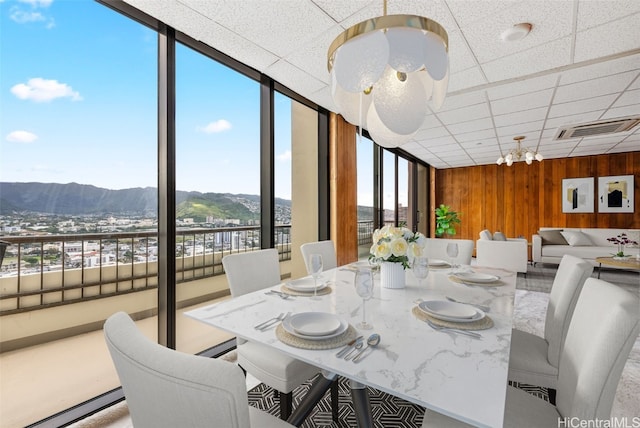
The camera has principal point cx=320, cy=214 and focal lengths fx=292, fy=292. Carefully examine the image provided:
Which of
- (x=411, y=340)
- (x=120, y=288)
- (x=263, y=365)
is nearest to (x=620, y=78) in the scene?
(x=411, y=340)

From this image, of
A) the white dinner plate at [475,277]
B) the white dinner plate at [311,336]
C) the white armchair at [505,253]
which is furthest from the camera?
the white armchair at [505,253]

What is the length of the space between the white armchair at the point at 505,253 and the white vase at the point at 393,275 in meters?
4.20

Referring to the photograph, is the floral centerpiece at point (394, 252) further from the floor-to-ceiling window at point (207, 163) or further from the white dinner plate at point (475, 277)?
the floor-to-ceiling window at point (207, 163)

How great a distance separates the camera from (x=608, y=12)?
187 centimetres

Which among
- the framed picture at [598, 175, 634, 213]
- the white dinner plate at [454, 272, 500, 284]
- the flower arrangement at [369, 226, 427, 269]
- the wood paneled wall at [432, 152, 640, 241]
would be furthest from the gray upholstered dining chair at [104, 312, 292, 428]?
the framed picture at [598, 175, 634, 213]

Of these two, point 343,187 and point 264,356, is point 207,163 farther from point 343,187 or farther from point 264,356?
point 264,356

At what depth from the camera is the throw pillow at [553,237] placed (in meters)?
6.03

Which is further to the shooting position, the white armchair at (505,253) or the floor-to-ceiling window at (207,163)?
the white armchair at (505,253)

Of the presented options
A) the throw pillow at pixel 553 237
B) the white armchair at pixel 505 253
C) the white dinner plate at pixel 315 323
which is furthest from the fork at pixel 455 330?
the throw pillow at pixel 553 237

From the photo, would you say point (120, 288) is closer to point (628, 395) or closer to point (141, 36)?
point (141, 36)

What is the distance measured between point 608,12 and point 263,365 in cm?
296

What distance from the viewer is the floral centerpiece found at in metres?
1.48

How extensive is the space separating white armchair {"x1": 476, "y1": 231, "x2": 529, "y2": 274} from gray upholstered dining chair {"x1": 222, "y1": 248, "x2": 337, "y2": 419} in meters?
4.44

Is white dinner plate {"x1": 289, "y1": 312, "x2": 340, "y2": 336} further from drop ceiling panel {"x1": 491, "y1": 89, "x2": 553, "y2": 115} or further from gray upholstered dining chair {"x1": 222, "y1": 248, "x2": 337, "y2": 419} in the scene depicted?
drop ceiling panel {"x1": 491, "y1": 89, "x2": 553, "y2": 115}
